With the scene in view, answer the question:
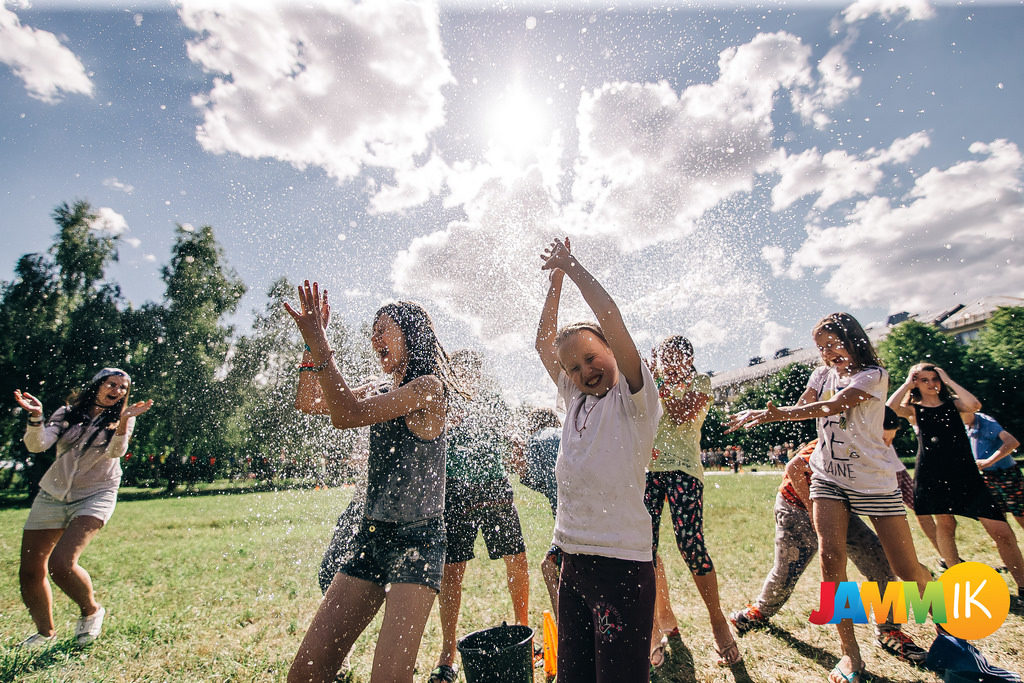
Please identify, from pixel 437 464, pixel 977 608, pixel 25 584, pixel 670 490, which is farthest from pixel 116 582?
pixel 977 608

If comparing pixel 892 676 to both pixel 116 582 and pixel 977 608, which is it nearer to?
pixel 977 608

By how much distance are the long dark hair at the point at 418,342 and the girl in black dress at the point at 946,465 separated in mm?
4456

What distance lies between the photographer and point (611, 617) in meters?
2.00

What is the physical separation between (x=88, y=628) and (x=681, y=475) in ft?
16.2

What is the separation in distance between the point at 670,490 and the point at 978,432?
17.0 feet

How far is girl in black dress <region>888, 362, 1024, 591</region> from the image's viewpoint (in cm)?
457

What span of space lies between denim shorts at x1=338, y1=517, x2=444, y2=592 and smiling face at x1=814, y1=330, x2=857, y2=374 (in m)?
3.03

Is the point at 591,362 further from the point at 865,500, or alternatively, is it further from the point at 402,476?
the point at 865,500

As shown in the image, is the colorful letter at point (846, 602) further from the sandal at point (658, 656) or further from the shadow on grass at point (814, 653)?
the sandal at point (658, 656)

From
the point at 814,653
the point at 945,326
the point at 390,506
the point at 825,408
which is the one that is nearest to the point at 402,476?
the point at 390,506

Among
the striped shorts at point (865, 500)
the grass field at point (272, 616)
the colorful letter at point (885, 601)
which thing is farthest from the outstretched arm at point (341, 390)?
the colorful letter at point (885, 601)

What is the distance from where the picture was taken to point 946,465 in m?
4.80

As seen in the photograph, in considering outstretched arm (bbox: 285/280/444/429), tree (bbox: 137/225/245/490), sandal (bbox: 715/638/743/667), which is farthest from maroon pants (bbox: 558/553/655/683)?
tree (bbox: 137/225/245/490)

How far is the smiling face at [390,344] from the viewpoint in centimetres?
269
